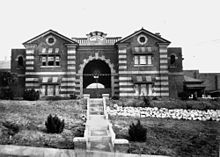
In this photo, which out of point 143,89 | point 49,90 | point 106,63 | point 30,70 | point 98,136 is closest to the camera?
point 98,136

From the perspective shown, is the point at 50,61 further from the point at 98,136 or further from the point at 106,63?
the point at 98,136

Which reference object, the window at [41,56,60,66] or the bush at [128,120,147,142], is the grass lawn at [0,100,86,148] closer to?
the bush at [128,120,147,142]

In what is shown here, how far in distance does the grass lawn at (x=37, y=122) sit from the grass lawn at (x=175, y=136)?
324cm

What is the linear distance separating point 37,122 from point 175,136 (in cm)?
993

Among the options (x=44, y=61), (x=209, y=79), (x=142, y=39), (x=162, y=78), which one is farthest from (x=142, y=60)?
(x=209, y=79)

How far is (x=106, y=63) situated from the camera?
34094 millimetres

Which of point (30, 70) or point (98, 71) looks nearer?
point (30, 70)

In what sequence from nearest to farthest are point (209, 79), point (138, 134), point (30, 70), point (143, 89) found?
point (138, 134)
point (143, 89)
point (30, 70)
point (209, 79)

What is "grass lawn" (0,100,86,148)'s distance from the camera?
1506 cm

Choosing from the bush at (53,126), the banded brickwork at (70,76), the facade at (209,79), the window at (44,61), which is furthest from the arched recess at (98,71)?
the facade at (209,79)

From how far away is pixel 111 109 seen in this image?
79.3 feet

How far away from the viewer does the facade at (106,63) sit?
32.1 m

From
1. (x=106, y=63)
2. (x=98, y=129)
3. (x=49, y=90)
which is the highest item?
(x=106, y=63)

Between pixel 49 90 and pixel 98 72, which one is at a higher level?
pixel 98 72
